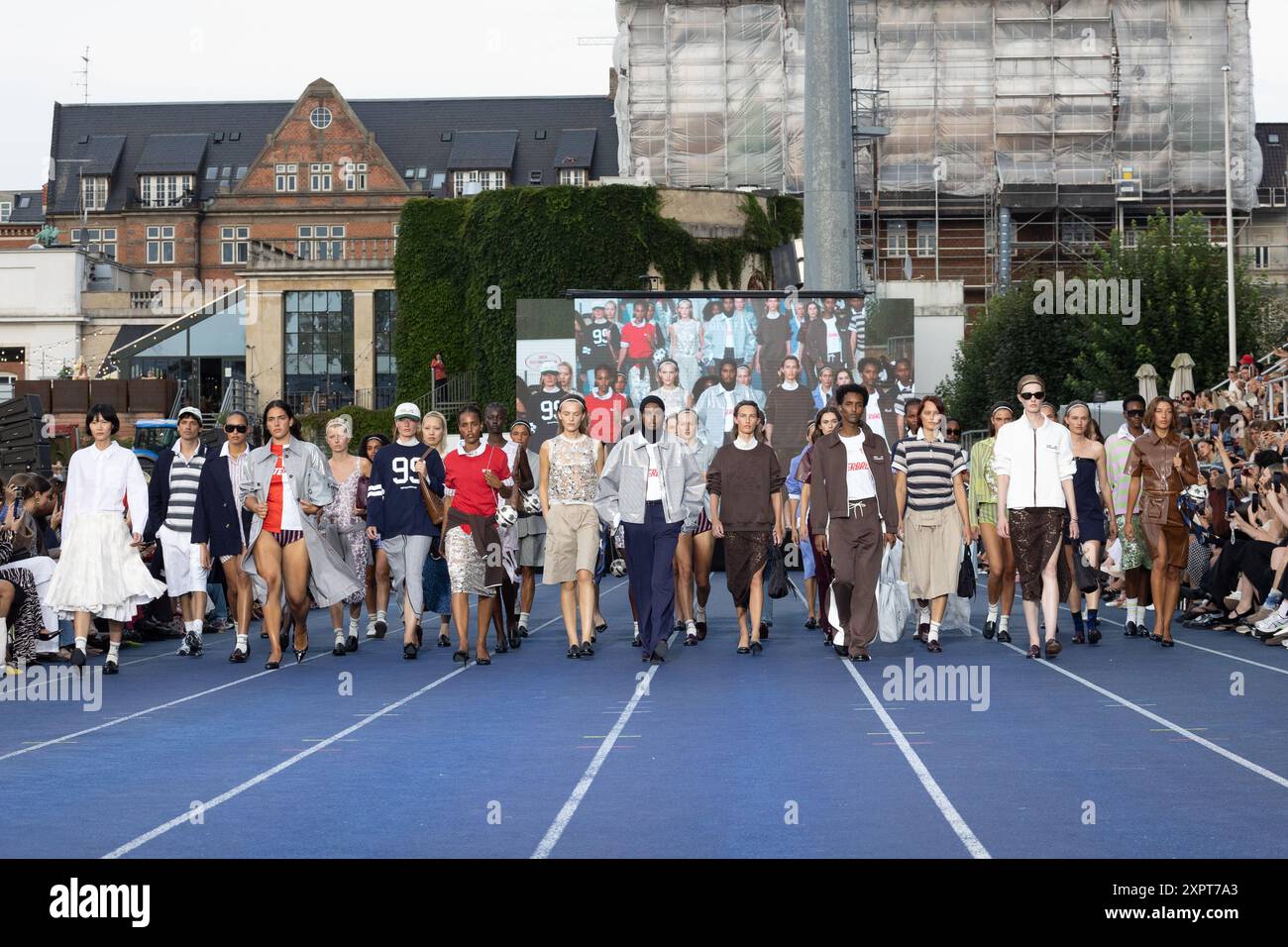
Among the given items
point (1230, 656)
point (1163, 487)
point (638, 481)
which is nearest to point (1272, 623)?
point (1230, 656)

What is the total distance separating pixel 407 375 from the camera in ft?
172

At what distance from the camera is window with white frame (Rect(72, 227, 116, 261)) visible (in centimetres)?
8575

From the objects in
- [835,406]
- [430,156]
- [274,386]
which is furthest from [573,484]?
[430,156]

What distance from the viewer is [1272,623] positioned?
15727 mm

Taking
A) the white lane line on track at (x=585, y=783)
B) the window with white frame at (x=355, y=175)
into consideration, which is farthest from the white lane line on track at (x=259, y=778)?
the window with white frame at (x=355, y=175)

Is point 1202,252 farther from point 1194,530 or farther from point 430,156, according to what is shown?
point 430,156

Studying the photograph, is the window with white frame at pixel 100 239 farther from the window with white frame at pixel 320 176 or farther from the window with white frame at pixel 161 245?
the window with white frame at pixel 320 176

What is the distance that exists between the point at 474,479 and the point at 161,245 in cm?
7407

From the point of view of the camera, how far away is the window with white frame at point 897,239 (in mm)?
69625

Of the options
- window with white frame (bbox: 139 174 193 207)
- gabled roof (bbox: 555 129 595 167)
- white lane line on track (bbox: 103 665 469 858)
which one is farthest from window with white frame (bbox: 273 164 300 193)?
white lane line on track (bbox: 103 665 469 858)

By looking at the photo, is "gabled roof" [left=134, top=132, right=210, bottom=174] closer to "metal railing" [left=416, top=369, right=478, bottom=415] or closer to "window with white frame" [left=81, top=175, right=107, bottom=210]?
"window with white frame" [left=81, top=175, right=107, bottom=210]

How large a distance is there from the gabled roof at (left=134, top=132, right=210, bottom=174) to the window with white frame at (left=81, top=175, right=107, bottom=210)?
1.88 m
